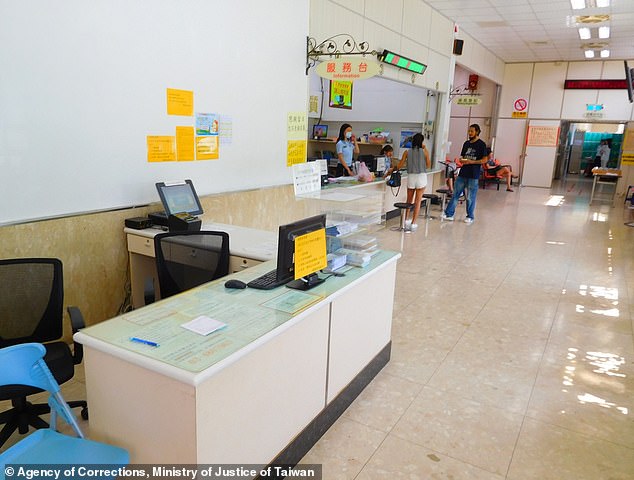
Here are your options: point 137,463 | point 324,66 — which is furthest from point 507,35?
point 137,463

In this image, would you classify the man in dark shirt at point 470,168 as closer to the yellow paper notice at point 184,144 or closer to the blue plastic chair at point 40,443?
the yellow paper notice at point 184,144

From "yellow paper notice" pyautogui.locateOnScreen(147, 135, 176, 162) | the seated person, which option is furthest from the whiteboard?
the seated person

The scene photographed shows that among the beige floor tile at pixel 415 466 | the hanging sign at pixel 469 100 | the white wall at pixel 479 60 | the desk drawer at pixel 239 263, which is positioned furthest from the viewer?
the white wall at pixel 479 60

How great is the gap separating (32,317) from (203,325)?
46.7 inches

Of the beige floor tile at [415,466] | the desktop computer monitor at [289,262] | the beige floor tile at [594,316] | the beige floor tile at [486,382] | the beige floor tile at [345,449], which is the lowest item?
the beige floor tile at [345,449]

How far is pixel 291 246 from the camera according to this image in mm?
2283

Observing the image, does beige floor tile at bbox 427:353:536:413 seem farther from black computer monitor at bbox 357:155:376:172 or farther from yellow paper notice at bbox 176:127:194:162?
black computer monitor at bbox 357:155:376:172

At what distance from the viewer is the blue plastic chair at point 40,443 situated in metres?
1.58

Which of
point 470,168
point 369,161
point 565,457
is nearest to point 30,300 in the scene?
point 565,457

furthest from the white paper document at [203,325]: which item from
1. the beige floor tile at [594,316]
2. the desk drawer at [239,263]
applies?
the beige floor tile at [594,316]

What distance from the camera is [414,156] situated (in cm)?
738

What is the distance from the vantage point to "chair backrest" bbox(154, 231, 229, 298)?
2.89m

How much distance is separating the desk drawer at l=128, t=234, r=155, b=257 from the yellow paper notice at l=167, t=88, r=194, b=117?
1053 mm

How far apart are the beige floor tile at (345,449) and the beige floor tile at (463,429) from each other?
0.17 m
